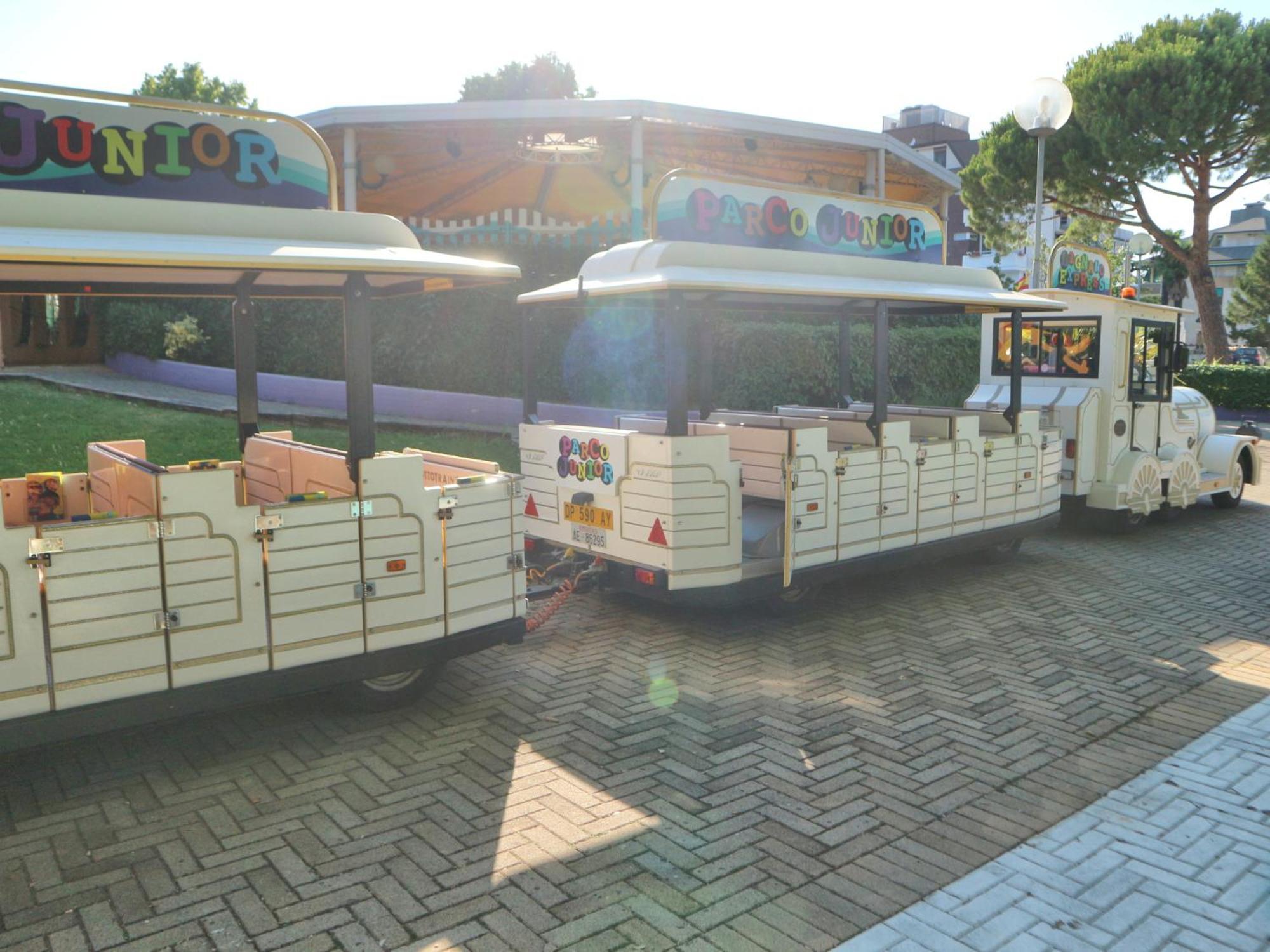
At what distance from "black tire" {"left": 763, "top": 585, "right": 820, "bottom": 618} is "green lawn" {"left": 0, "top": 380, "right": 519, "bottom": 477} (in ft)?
18.3

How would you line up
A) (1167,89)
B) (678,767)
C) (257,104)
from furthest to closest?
1. (257,104)
2. (1167,89)
3. (678,767)

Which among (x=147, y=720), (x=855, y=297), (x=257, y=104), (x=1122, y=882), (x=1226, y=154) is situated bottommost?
(x=1122, y=882)

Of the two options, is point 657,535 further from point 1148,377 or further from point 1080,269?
point 1148,377

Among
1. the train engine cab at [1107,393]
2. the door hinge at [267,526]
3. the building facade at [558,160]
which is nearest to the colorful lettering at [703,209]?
the door hinge at [267,526]

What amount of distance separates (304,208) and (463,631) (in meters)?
2.68

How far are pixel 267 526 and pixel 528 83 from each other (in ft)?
144

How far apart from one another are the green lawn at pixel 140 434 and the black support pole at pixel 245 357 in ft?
17.1

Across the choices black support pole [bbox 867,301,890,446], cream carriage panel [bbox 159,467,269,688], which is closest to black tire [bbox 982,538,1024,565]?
black support pole [bbox 867,301,890,446]

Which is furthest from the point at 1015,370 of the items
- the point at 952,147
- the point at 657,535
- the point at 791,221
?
the point at 952,147

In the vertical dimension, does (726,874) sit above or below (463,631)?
below

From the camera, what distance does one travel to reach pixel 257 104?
34.1m

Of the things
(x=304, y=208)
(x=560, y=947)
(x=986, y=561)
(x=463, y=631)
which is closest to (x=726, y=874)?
(x=560, y=947)

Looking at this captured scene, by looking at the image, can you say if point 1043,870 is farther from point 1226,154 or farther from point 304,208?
point 1226,154

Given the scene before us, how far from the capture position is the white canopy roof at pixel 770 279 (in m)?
6.72
